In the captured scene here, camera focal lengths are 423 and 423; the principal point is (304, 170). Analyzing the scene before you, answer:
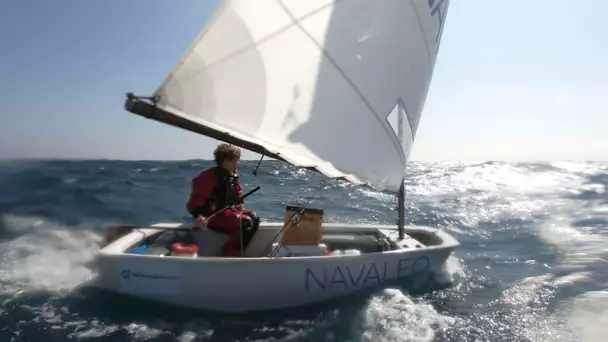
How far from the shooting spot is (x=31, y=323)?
4.16 m

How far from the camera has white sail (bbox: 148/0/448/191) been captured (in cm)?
361

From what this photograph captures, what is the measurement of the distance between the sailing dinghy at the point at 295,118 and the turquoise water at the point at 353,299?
12.6 inches

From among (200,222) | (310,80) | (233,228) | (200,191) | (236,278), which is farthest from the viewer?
(233,228)

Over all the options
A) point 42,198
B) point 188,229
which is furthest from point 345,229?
point 42,198

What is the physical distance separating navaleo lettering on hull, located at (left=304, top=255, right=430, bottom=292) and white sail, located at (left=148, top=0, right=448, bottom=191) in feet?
3.18

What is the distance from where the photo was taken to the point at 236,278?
4.36 metres

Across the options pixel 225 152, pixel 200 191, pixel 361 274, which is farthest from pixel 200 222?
pixel 361 274

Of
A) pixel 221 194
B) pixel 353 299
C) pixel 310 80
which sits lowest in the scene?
pixel 353 299

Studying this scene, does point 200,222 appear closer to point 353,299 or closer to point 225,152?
point 225,152

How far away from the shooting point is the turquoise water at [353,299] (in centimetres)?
424

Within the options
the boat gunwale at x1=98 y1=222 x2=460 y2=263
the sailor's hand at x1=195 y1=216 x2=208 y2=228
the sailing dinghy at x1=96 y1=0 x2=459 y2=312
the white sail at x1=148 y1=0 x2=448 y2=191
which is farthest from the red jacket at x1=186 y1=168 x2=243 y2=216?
the white sail at x1=148 y1=0 x2=448 y2=191

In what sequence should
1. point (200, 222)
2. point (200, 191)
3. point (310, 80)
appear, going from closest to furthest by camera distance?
1. point (310, 80)
2. point (200, 222)
3. point (200, 191)

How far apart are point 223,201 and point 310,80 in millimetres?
1933

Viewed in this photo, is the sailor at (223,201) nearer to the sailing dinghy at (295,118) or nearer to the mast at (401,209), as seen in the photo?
the sailing dinghy at (295,118)
